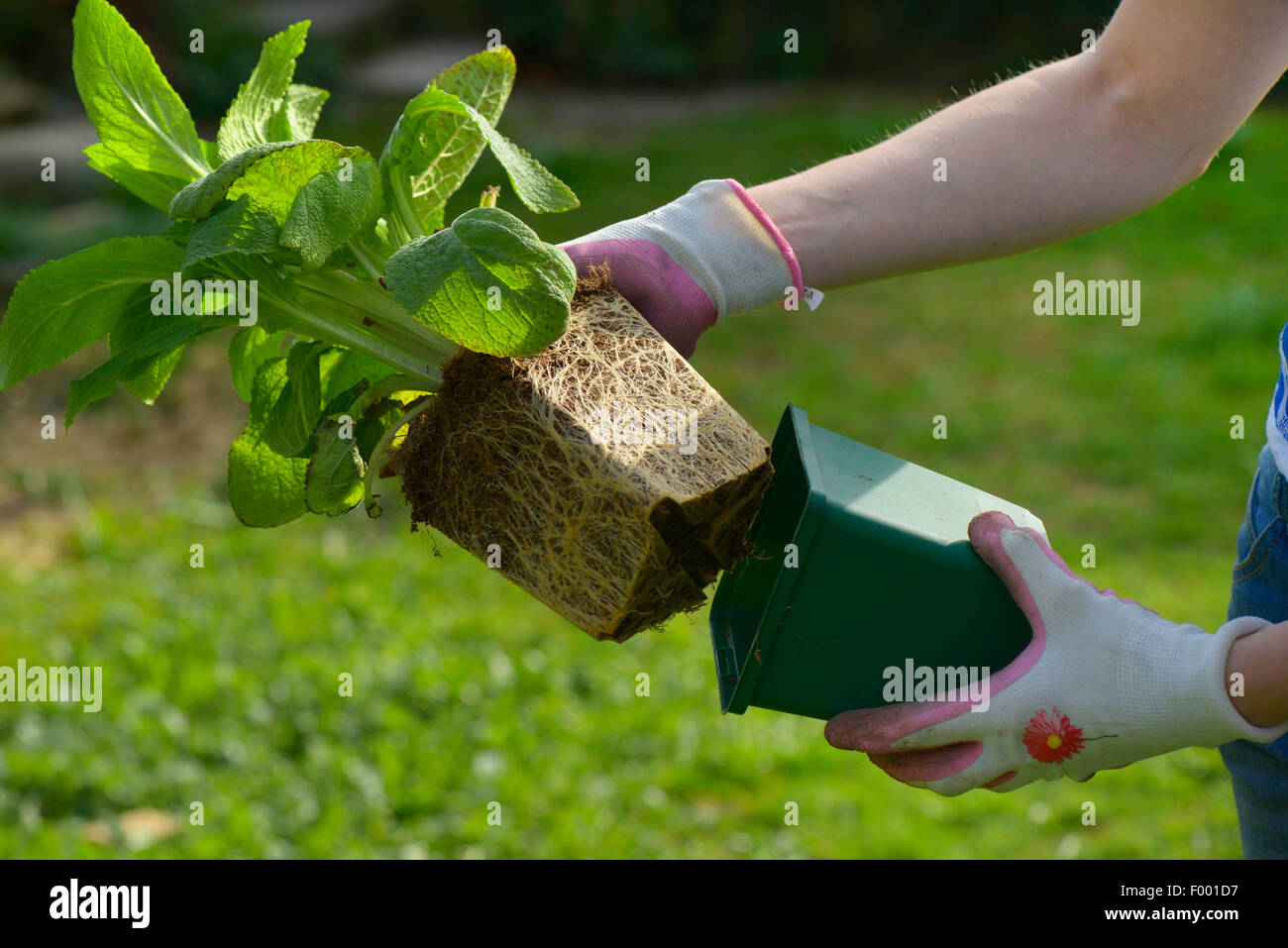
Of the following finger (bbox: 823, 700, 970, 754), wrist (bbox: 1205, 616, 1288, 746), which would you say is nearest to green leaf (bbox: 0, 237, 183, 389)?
finger (bbox: 823, 700, 970, 754)

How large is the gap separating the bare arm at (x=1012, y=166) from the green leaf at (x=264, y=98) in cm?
68

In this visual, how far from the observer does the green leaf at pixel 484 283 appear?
4.85 feet

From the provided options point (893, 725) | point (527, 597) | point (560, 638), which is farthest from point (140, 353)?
point (527, 597)

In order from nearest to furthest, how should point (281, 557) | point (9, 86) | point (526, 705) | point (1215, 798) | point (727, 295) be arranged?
point (727, 295) → point (1215, 798) → point (526, 705) → point (281, 557) → point (9, 86)

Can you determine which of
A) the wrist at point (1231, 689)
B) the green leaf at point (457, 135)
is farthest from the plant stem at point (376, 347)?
the wrist at point (1231, 689)

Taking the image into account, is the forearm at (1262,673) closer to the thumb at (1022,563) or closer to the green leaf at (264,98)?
the thumb at (1022,563)

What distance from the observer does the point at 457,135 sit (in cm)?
173

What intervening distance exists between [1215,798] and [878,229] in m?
2.12

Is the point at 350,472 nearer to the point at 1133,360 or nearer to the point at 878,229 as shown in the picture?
the point at 878,229

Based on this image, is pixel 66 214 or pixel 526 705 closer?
pixel 526 705

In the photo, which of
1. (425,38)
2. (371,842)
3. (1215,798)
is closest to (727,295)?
(371,842)

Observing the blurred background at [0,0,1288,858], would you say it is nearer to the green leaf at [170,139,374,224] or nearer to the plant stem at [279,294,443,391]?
the plant stem at [279,294,443,391]

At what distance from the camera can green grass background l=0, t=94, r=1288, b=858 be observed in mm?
3043

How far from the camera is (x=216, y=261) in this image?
1540mm
